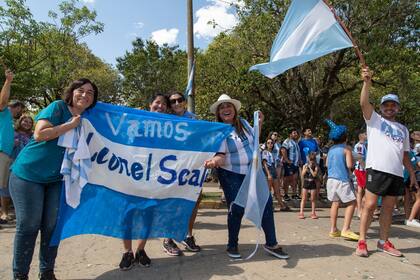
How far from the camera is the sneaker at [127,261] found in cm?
412

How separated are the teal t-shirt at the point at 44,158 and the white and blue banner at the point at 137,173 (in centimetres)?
21

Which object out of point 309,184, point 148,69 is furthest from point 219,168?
point 148,69

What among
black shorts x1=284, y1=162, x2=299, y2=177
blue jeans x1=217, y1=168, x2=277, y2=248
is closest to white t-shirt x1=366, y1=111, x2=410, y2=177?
blue jeans x1=217, y1=168, x2=277, y2=248

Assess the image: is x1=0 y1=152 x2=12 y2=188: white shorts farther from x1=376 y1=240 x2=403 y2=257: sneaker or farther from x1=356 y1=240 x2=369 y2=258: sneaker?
x1=376 y1=240 x2=403 y2=257: sneaker

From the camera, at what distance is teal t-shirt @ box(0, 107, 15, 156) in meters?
5.51

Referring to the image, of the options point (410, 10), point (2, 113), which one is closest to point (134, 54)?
point (410, 10)

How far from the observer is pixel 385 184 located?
480 centimetres

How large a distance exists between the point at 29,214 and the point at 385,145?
4069 millimetres

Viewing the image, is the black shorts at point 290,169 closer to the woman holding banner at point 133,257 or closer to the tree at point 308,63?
the tree at point 308,63

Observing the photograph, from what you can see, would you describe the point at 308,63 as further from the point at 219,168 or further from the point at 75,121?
the point at 75,121

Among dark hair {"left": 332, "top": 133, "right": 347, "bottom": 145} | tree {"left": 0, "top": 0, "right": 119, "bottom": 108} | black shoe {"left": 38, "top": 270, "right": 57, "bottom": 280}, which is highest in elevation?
tree {"left": 0, "top": 0, "right": 119, "bottom": 108}

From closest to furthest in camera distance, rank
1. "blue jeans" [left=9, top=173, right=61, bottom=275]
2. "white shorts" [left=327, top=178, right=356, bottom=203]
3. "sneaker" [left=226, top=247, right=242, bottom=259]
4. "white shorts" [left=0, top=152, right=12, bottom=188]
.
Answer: "blue jeans" [left=9, top=173, right=61, bottom=275]
"sneaker" [left=226, top=247, right=242, bottom=259]
"white shorts" [left=327, top=178, right=356, bottom=203]
"white shorts" [left=0, top=152, right=12, bottom=188]

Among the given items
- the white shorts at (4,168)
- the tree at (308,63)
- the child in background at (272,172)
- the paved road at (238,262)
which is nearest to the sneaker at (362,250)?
the paved road at (238,262)

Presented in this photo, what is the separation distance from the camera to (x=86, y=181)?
388cm
